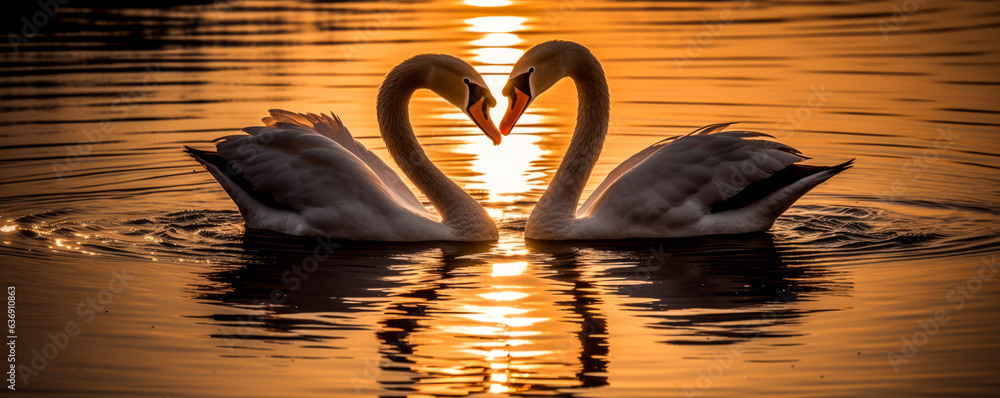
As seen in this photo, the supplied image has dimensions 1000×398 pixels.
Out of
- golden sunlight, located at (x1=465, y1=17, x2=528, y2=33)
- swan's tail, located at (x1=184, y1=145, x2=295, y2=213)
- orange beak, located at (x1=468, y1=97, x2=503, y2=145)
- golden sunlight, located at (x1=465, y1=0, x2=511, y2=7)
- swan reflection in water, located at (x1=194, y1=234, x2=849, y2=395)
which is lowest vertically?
swan reflection in water, located at (x1=194, y1=234, x2=849, y2=395)

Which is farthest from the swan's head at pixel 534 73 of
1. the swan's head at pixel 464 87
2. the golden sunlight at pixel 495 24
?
the golden sunlight at pixel 495 24

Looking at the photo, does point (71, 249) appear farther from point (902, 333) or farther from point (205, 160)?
point (902, 333)

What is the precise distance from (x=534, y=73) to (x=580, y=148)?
94 cm

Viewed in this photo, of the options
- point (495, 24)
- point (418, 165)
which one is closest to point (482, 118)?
point (418, 165)

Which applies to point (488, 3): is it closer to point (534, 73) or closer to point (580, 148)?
point (580, 148)

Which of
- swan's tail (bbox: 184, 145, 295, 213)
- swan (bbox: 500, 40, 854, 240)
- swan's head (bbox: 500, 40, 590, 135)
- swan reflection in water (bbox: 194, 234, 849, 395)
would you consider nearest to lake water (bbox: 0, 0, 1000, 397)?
swan reflection in water (bbox: 194, 234, 849, 395)

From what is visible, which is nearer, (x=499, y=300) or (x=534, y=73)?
(x=499, y=300)

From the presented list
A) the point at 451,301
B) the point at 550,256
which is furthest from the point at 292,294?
the point at 550,256

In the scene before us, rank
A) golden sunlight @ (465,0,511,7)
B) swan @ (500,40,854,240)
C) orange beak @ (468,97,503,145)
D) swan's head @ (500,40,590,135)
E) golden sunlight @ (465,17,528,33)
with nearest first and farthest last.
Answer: orange beak @ (468,97,503,145), swan's head @ (500,40,590,135), swan @ (500,40,854,240), golden sunlight @ (465,17,528,33), golden sunlight @ (465,0,511,7)

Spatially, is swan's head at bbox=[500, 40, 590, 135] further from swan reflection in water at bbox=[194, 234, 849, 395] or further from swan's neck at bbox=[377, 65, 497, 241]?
swan reflection in water at bbox=[194, 234, 849, 395]

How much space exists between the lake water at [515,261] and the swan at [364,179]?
0.82ft

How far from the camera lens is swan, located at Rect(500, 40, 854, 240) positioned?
10.2 m

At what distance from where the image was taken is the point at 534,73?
10250mm

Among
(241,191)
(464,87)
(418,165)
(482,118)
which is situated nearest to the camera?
(482,118)
